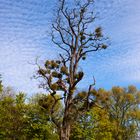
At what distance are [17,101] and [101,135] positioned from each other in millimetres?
10754

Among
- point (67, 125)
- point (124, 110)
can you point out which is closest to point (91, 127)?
point (67, 125)

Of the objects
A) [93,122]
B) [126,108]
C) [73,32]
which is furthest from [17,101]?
[126,108]

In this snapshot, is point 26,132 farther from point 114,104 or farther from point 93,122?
point 114,104

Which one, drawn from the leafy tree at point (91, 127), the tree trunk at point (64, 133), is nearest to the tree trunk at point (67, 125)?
the tree trunk at point (64, 133)

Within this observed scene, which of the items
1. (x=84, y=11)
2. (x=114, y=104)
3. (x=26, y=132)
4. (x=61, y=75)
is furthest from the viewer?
(x=114, y=104)

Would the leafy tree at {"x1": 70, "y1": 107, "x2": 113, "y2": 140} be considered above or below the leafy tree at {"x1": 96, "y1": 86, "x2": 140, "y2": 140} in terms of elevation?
below

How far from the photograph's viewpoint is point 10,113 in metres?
49.1

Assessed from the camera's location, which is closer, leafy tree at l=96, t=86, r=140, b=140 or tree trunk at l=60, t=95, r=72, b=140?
tree trunk at l=60, t=95, r=72, b=140

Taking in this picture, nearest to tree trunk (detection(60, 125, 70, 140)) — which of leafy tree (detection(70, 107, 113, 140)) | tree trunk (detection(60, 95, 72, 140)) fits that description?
tree trunk (detection(60, 95, 72, 140))

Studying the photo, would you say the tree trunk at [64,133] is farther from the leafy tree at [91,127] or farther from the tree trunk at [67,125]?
the leafy tree at [91,127]

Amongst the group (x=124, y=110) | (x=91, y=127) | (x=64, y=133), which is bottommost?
(x=64, y=133)

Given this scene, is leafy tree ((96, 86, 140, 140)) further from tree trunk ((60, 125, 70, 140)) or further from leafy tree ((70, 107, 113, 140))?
tree trunk ((60, 125, 70, 140))

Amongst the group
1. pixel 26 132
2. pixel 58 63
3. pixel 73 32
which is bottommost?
pixel 26 132

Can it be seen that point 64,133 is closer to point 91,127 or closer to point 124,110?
point 91,127
